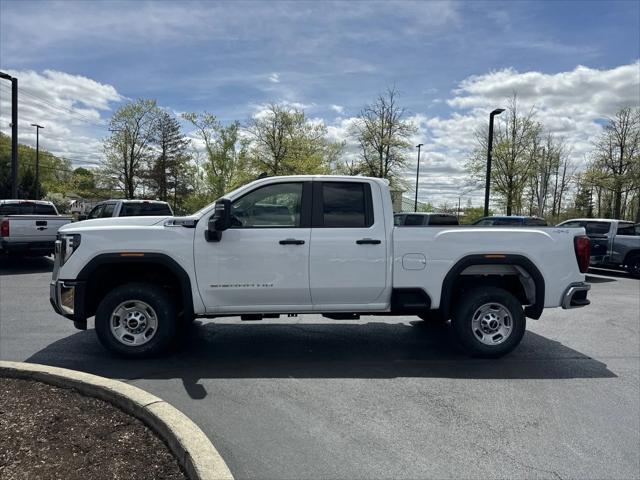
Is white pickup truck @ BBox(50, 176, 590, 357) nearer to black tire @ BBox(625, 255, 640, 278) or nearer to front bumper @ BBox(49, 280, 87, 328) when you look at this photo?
front bumper @ BBox(49, 280, 87, 328)

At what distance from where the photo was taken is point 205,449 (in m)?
3.13

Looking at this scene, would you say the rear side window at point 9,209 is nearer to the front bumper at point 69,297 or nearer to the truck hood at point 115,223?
the truck hood at point 115,223

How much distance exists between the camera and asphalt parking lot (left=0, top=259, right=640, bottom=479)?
3.53 metres

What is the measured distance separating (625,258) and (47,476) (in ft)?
52.5

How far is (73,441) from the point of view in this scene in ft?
10.9

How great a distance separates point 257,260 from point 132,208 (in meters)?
9.42

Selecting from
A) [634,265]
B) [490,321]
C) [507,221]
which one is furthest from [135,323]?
[634,265]

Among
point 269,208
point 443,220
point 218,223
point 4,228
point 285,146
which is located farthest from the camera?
point 285,146

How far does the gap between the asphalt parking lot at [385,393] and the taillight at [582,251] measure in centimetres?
115

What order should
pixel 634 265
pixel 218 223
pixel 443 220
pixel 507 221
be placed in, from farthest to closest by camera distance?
pixel 507 221
pixel 634 265
pixel 443 220
pixel 218 223

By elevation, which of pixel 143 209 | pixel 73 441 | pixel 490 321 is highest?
pixel 143 209

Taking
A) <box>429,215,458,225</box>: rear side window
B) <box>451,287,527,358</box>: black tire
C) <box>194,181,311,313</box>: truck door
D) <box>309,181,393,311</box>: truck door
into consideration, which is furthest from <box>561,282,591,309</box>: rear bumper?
<box>194,181,311,313</box>: truck door

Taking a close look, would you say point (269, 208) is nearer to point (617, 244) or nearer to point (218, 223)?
point (218, 223)

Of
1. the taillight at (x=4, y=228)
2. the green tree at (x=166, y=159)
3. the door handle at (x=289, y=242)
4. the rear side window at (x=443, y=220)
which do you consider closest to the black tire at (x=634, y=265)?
the rear side window at (x=443, y=220)
